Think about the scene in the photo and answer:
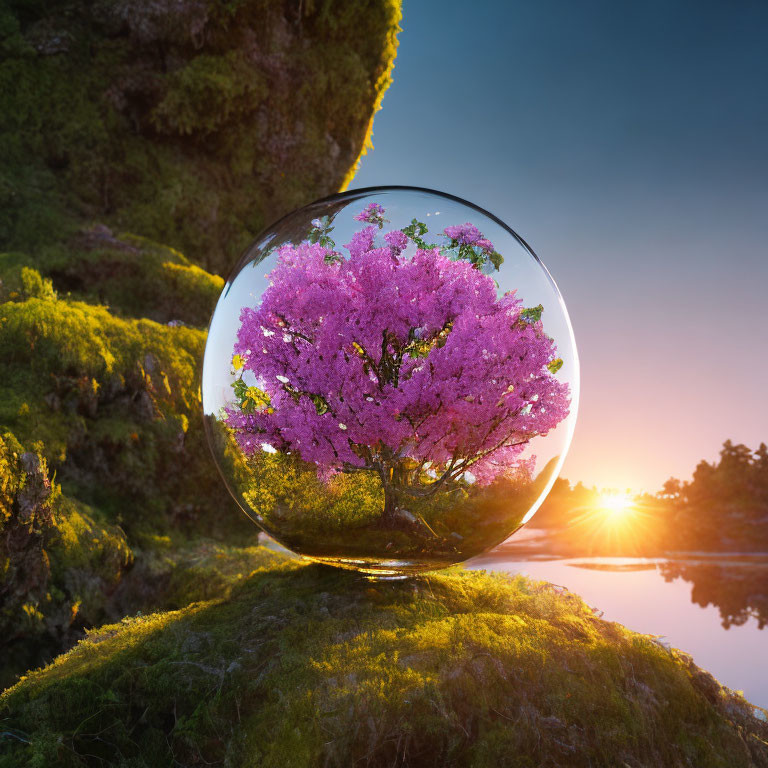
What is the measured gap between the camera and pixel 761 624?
5.64 m

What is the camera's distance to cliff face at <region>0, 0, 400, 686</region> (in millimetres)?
4340

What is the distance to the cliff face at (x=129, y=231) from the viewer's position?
14.2 ft

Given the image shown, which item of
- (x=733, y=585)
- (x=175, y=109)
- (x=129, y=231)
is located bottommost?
(x=733, y=585)

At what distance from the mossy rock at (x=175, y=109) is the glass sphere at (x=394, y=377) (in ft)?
24.1

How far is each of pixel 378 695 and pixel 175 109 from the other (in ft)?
35.8

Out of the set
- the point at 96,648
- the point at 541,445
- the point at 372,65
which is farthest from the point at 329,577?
the point at 372,65

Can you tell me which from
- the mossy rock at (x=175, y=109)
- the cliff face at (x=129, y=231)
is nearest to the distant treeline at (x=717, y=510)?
the cliff face at (x=129, y=231)

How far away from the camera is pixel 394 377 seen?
274cm

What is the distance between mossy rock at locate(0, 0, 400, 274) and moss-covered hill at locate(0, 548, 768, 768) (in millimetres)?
7685

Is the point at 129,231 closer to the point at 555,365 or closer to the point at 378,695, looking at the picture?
the point at 555,365

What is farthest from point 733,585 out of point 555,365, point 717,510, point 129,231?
point 129,231

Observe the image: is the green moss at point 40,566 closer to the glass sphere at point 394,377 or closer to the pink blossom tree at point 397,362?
the glass sphere at point 394,377

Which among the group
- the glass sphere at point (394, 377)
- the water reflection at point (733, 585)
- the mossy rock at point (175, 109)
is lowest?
the water reflection at point (733, 585)

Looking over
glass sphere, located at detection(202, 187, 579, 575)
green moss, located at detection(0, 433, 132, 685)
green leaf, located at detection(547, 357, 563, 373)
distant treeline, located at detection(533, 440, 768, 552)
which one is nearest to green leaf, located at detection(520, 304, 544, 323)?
glass sphere, located at detection(202, 187, 579, 575)
